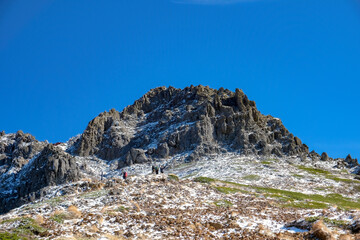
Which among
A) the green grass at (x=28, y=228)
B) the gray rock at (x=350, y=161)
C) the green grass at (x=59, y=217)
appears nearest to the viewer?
the green grass at (x=28, y=228)

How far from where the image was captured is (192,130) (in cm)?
10881

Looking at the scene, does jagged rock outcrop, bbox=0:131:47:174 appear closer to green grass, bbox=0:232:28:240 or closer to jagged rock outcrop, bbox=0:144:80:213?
jagged rock outcrop, bbox=0:144:80:213

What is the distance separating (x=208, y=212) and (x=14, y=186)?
280ft

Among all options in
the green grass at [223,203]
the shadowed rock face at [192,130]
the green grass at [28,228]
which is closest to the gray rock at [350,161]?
the shadowed rock face at [192,130]

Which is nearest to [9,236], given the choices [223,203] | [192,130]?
[223,203]

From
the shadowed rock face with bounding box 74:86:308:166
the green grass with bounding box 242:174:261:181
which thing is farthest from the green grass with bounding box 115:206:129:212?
the shadowed rock face with bounding box 74:86:308:166

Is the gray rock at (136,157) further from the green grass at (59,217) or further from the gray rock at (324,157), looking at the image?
the green grass at (59,217)

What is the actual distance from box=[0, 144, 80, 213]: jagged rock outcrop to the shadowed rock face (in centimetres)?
2135

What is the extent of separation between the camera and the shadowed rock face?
10225cm

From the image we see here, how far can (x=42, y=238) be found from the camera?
1750 cm

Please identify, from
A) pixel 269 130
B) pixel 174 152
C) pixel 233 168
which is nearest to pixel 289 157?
pixel 269 130

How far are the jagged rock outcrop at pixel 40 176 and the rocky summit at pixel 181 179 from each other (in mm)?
324

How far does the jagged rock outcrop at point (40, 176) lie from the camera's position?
8331 centimetres

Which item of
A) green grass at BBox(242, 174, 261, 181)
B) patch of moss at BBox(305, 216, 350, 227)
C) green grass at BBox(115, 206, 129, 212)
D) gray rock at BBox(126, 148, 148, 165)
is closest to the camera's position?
patch of moss at BBox(305, 216, 350, 227)
